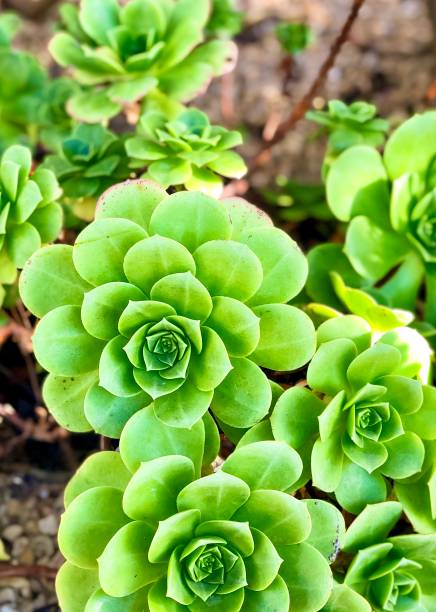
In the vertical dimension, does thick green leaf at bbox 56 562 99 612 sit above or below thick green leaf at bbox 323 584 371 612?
below

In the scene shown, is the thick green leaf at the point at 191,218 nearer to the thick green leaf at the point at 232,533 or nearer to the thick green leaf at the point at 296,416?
the thick green leaf at the point at 296,416

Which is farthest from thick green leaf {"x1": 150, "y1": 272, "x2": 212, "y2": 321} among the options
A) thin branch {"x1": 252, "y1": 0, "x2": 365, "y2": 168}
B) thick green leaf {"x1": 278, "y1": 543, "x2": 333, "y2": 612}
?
thin branch {"x1": 252, "y1": 0, "x2": 365, "y2": 168}

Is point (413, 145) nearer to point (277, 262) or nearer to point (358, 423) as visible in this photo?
point (277, 262)

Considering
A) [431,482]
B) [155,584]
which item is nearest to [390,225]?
[431,482]

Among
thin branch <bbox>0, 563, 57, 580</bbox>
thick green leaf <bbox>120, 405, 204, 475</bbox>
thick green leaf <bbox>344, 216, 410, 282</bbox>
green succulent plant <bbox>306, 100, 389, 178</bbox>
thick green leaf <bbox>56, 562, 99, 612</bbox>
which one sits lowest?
thin branch <bbox>0, 563, 57, 580</bbox>

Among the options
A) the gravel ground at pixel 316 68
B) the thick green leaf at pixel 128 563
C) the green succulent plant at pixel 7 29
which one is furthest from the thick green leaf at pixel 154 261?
the gravel ground at pixel 316 68

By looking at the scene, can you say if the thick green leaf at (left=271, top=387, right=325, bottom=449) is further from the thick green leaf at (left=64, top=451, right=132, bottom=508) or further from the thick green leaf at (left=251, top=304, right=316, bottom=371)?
the thick green leaf at (left=64, top=451, right=132, bottom=508)

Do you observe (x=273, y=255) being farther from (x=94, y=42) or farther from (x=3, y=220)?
(x=94, y=42)
